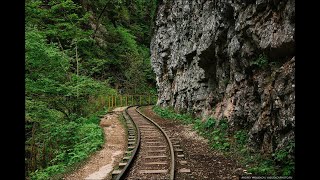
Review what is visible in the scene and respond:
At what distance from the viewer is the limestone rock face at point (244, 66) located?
7.53 metres

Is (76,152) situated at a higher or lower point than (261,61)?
lower

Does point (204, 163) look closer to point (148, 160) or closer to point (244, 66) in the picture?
point (148, 160)

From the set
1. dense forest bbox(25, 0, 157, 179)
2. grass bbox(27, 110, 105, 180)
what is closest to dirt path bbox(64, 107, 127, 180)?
grass bbox(27, 110, 105, 180)

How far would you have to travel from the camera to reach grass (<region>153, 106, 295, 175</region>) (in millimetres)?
6512

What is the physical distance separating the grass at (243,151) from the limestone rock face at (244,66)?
1.07ft

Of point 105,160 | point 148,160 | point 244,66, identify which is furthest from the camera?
point 244,66

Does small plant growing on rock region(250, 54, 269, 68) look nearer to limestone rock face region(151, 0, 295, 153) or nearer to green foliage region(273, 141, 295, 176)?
limestone rock face region(151, 0, 295, 153)

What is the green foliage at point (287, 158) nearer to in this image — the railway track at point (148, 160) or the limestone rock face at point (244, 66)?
the limestone rock face at point (244, 66)

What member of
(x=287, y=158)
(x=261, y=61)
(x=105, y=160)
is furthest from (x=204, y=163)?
(x=261, y=61)

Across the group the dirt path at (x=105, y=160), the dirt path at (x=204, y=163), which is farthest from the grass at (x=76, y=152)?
the dirt path at (x=204, y=163)

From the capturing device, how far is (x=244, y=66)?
1048cm

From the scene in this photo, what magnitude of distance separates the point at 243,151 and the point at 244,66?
3.63 m

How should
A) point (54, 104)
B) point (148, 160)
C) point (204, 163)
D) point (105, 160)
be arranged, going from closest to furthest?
1. point (204, 163)
2. point (148, 160)
3. point (105, 160)
4. point (54, 104)

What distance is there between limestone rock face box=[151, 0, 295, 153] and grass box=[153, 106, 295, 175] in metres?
0.33
